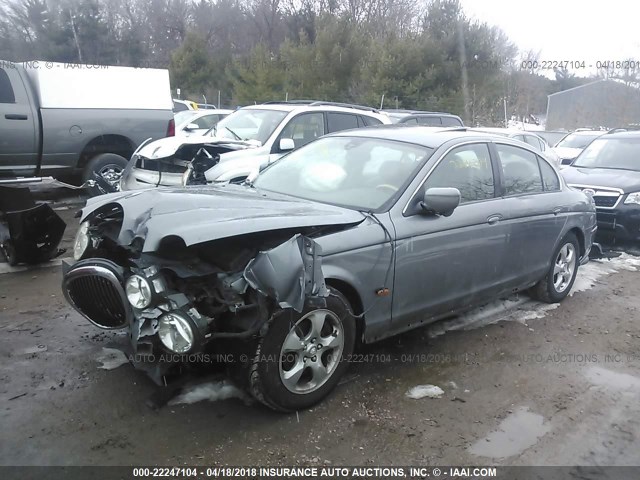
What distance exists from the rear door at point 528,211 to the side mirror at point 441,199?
0.98 m

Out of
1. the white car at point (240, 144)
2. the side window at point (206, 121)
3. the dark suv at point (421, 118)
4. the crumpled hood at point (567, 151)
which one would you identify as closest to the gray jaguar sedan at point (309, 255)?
the white car at point (240, 144)

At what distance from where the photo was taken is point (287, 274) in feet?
9.45

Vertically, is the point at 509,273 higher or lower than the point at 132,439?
higher

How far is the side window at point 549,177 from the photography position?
5.23m

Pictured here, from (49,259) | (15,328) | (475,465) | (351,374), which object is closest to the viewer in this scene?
(475,465)

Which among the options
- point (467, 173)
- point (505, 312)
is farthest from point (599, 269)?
point (467, 173)

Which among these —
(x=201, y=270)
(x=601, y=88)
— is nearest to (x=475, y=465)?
(x=201, y=270)

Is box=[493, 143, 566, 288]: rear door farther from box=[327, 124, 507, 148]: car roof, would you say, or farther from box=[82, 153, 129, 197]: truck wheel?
box=[82, 153, 129, 197]: truck wheel

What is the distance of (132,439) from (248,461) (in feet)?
2.18

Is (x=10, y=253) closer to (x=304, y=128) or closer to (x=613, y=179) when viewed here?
(x=304, y=128)

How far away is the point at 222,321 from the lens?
306 centimetres

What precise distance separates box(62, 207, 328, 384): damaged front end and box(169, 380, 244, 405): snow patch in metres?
0.30

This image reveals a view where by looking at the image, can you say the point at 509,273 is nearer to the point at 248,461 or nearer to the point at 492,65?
the point at 248,461

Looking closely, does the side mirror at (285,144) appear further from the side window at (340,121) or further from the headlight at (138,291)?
the headlight at (138,291)
